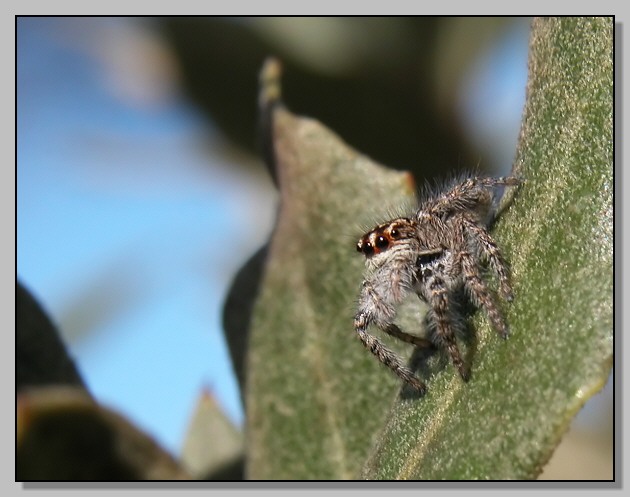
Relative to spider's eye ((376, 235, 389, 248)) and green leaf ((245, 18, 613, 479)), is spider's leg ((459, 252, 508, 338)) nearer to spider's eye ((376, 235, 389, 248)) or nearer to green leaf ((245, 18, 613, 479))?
green leaf ((245, 18, 613, 479))

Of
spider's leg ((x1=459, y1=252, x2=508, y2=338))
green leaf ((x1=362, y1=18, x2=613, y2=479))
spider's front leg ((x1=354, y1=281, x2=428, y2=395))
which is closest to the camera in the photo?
green leaf ((x1=362, y1=18, x2=613, y2=479))

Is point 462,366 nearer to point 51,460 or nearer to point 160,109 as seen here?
point 51,460

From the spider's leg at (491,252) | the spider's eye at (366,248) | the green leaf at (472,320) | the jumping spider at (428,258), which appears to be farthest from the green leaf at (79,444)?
the spider's leg at (491,252)

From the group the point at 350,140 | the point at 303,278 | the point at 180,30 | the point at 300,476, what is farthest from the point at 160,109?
the point at 300,476

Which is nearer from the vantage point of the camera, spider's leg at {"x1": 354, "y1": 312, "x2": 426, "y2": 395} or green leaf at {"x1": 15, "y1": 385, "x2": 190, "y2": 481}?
green leaf at {"x1": 15, "y1": 385, "x2": 190, "y2": 481}

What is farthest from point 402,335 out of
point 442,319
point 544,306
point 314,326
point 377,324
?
point 544,306

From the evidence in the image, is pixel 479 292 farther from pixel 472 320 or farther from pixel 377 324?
pixel 377 324

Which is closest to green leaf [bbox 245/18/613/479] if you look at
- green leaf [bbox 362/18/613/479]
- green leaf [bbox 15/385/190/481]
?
green leaf [bbox 362/18/613/479]

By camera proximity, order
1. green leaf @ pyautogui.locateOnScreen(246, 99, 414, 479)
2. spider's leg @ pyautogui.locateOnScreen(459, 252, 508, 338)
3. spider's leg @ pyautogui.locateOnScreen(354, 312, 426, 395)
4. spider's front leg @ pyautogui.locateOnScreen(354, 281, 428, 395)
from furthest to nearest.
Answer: green leaf @ pyautogui.locateOnScreen(246, 99, 414, 479), spider's front leg @ pyautogui.locateOnScreen(354, 281, 428, 395), spider's leg @ pyautogui.locateOnScreen(354, 312, 426, 395), spider's leg @ pyautogui.locateOnScreen(459, 252, 508, 338)
